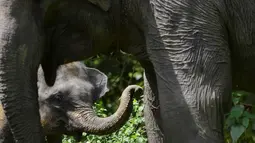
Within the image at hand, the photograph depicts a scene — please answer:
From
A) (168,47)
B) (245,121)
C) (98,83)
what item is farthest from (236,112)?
(98,83)

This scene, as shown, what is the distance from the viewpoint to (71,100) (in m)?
4.75

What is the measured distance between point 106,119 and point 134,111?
0.45 metres

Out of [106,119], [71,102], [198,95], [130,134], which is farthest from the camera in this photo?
[71,102]

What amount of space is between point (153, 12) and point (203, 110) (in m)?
0.42

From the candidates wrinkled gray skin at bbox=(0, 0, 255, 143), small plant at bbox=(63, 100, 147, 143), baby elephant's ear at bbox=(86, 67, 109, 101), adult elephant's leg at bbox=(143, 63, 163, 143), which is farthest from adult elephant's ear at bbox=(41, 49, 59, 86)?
baby elephant's ear at bbox=(86, 67, 109, 101)

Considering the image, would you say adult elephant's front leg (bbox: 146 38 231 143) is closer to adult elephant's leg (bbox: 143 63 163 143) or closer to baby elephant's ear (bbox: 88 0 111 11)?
baby elephant's ear (bbox: 88 0 111 11)

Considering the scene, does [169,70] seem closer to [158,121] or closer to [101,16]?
[101,16]

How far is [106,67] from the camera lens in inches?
260

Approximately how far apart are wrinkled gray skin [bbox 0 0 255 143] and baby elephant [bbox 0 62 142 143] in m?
1.18

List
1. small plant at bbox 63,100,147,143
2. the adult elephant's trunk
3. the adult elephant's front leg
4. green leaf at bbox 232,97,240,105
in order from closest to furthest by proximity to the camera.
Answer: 1. the adult elephant's front leg
2. green leaf at bbox 232,97,240,105
3. the adult elephant's trunk
4. small plant at bbox 63,100,147,143

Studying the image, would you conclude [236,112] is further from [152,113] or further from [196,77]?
[152,113]

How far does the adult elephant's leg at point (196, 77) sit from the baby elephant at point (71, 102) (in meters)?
1.29

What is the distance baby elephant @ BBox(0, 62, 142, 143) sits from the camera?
15.0ft

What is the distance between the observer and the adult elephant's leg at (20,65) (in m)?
3.05
